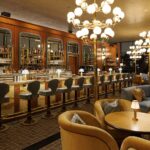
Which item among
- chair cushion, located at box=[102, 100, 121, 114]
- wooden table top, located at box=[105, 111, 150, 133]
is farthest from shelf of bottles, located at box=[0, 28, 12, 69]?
wooden table top, located at box=[105, 111, 150, 133]

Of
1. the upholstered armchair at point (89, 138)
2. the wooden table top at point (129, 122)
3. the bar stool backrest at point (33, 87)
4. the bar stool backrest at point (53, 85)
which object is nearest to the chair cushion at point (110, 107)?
the wooden table top at point (129, 122)

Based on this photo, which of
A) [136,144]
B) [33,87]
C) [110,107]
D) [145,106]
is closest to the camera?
[136,144]

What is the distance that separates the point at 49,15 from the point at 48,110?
16.2 feet

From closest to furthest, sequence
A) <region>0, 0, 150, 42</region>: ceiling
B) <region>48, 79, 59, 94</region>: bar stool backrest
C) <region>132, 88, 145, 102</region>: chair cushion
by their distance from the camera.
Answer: <region>132, 88, 145, 102</region>: chair cushion
<region>48, 79, 59, 94</region>: bar stool backrest
<region>0, 0, 150, 42</region>: ceiling

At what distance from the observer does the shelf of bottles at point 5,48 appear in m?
7.21

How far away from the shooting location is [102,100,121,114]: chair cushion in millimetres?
3873

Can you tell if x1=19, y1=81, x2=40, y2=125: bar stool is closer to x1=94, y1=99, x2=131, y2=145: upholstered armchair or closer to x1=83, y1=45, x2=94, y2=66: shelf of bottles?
x1=94, y1=99, x2=131, y2=145: upholstered armchair

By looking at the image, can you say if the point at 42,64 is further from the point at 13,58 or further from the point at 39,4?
the point at 39,4

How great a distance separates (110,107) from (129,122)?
0.80 m

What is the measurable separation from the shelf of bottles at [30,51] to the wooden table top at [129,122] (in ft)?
17.4

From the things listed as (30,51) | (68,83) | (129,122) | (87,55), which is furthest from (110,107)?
(87,55)

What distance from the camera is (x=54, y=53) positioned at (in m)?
9.67

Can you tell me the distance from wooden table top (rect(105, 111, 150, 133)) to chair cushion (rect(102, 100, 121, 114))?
311 millimetres

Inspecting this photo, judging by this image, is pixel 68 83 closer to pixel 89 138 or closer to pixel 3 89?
pixel 3 89
